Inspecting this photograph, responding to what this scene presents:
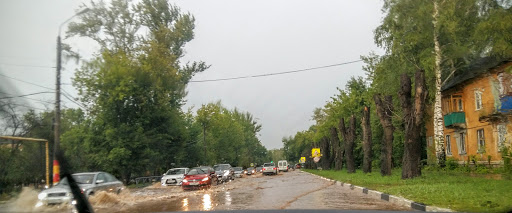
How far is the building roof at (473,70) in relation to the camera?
25295 mm

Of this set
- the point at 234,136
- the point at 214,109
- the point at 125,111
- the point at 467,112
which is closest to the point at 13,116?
the point at 125,111

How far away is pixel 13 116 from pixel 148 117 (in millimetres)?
26368

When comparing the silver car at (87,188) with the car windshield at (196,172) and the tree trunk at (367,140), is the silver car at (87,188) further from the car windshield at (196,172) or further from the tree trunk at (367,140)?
the tree trunk at (367,140)

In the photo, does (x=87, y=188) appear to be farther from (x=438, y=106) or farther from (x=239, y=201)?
(x=438, y=106)

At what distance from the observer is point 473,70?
27.9m

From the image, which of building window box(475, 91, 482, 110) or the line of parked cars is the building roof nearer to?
building window box(475, 91, 482, 110)

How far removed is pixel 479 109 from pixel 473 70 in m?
2.53

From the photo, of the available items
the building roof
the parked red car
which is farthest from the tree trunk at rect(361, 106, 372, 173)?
the parked red car

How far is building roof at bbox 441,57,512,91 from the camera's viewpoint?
2530 centimetres

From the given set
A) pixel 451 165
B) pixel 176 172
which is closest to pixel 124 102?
pixel 176 172

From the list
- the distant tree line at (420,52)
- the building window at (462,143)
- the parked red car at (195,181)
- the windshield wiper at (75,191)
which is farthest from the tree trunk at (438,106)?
the windshield wiper at (75,191)

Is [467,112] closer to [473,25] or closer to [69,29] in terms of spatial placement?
[473,25]

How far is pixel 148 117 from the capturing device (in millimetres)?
34938

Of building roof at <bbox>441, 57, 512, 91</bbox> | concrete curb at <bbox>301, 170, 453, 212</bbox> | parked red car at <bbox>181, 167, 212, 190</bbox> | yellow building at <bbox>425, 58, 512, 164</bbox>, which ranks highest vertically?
building roof at <bbox>441, 57, 512, 91</bbox>
